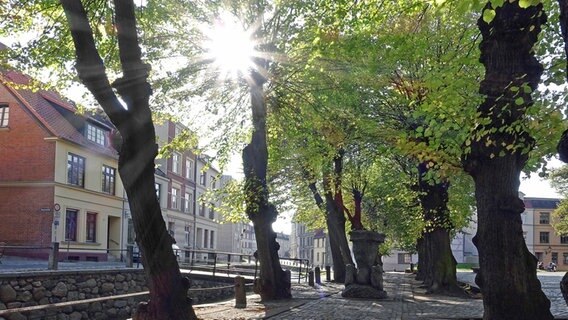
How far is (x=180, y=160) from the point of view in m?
55.8

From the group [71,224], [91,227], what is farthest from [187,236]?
[71,224]

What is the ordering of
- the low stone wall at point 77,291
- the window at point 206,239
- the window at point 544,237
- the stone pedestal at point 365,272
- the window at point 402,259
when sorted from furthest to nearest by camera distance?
the window at point 544,237
the window at point 402,259
the window at point 206,239
the stone pedestal at point 365,272
the low stone wall at point 77,291

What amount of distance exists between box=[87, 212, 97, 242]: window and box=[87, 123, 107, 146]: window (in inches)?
183

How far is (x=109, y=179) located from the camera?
133 ft

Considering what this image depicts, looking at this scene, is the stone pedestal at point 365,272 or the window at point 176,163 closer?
the stone pedestal at point 365,272

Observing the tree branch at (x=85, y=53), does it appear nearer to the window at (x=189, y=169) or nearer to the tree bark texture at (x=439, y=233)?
the tree bark texture at (x=439, y=233)

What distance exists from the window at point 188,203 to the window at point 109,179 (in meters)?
16.5

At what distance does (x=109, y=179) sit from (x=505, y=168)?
116ft

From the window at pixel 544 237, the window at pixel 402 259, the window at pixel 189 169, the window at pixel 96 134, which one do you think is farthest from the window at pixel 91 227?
the window at pixel 544 237

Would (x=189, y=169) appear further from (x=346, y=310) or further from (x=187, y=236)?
(x=346, y=310)

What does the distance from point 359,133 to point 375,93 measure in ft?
4.41

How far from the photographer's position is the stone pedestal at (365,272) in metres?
18.9

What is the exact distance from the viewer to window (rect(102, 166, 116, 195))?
39.8m

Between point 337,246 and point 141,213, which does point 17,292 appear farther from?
point 337,246
